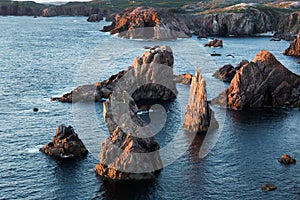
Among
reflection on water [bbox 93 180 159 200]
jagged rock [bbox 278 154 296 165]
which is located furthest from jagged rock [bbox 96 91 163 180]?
jagged rock [bbox 278 154 296 165]

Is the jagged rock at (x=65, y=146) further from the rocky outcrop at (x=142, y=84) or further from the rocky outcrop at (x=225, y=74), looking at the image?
the rocky outcrop at (x=225, y=74)

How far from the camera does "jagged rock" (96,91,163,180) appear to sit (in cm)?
8975

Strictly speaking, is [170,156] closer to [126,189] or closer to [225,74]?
[126,189]

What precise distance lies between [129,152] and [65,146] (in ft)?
61.4

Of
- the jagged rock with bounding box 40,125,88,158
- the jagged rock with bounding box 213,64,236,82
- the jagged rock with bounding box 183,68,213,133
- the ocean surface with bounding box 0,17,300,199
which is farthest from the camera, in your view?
the jagged rock with bounding box 213,64,236,82

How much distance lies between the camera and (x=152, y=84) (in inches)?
6063

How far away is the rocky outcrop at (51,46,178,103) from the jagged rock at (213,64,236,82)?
33.0 metres

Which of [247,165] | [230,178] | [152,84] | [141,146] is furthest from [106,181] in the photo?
[152,84]

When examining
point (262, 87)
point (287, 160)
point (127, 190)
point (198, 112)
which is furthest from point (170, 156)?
point (262, 87)

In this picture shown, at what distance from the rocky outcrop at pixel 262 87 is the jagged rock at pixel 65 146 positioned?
5940 centimetres

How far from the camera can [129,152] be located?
91375mm

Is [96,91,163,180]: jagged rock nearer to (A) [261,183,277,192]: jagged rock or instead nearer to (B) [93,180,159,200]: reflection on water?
(B) [93,180,159,200]: reflection on water

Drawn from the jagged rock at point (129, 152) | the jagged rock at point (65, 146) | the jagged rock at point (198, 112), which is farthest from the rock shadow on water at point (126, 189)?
the jagged rock at point (198, 112)

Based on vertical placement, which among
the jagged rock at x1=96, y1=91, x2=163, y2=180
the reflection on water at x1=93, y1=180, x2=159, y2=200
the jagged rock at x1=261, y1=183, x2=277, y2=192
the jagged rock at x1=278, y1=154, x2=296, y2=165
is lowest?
the reflection on water at x1=93, y1=180, x2=159, y2=200
